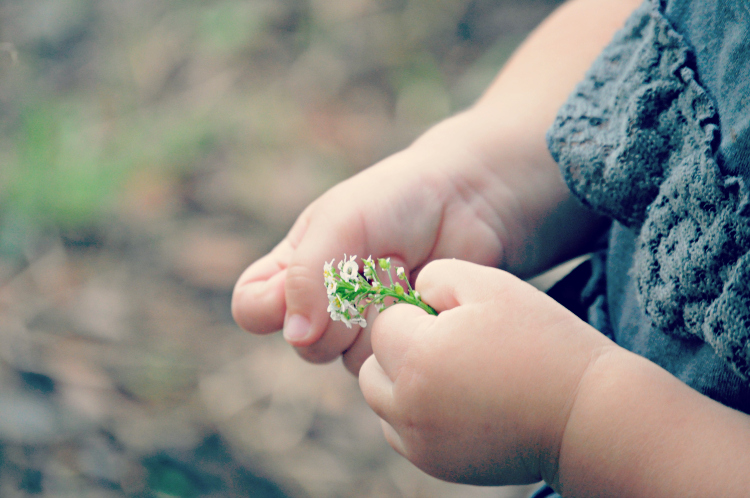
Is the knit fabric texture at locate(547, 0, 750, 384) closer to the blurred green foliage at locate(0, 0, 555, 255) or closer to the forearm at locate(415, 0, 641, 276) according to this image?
the forearm at locate(415, 0, 641, 276)

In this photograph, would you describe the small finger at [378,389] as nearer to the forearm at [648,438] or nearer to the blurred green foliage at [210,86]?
the forearm at [648,438]

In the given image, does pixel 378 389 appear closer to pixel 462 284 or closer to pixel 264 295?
pixel 462 284

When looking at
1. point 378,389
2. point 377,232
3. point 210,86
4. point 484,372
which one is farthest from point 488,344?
point 210,86

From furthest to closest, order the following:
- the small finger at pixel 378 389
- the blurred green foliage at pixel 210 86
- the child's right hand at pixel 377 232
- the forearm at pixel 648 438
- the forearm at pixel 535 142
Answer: the blurred green foliage at pixel 210 86, the forearm at pixel 535 142, the child's right hand at pixel 377 232, the small finger at pixel 378 389, the forearm at pixel 648 438

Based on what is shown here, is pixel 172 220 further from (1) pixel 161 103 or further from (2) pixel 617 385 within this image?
(2) pixel 617 385

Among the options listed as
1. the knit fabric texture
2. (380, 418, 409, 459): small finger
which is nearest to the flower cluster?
(380, 418, 409, 459): small finger

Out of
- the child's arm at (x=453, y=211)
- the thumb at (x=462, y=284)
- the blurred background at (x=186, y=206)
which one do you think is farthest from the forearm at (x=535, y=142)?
the blurred background at (x=186, y=206)
